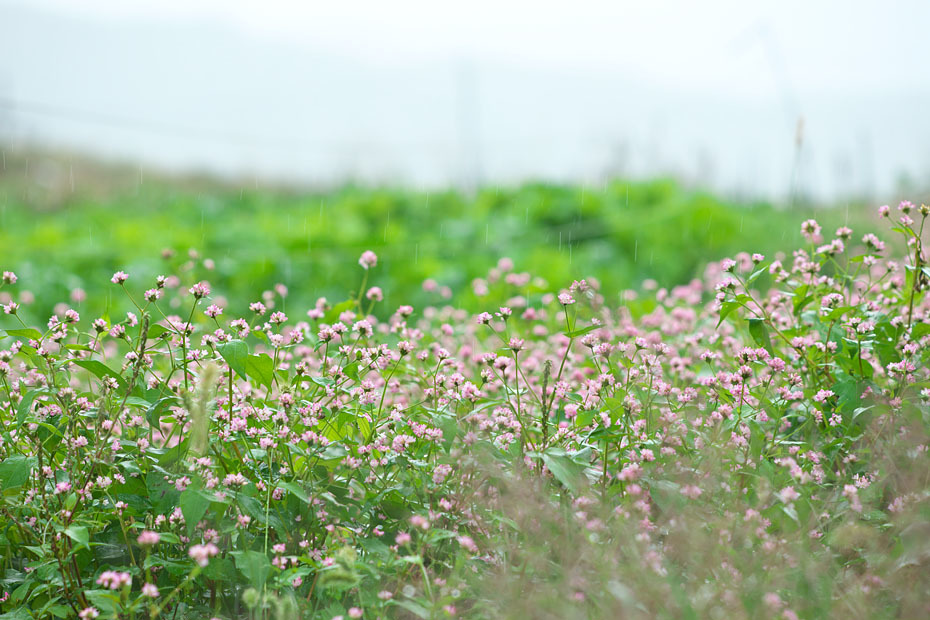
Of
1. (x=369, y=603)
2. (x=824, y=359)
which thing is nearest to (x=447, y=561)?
(x=369, y=603)

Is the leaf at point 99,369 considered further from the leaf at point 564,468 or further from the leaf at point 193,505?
the leaf at point 564,468

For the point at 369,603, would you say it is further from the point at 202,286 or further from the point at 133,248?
the point at 133,248

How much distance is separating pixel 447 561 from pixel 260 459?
0.44 metres

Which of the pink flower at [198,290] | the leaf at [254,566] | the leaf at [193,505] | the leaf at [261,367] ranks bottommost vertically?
the leaf at [254,566]

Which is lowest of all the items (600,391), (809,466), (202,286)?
(809,466)

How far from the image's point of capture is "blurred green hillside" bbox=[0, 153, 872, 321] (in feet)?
17.2

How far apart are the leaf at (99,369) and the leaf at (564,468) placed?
2.99ft

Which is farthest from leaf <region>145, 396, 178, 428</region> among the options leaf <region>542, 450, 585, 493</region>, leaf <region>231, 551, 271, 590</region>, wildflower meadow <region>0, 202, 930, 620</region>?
leaf <region>542, 450, 585, 493</region>

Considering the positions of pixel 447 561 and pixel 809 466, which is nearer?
pixel 447 561

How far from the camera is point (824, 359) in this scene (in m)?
2.05

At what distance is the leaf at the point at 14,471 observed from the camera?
1619 mm

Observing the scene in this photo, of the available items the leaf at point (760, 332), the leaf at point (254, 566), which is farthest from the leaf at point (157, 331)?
the leaf at point (760, 332)

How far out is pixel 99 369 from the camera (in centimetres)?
174

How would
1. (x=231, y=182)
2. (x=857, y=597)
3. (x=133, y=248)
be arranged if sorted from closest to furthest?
(x=857, y=597)
(x=133, y=248)
(x=231, y=182)
